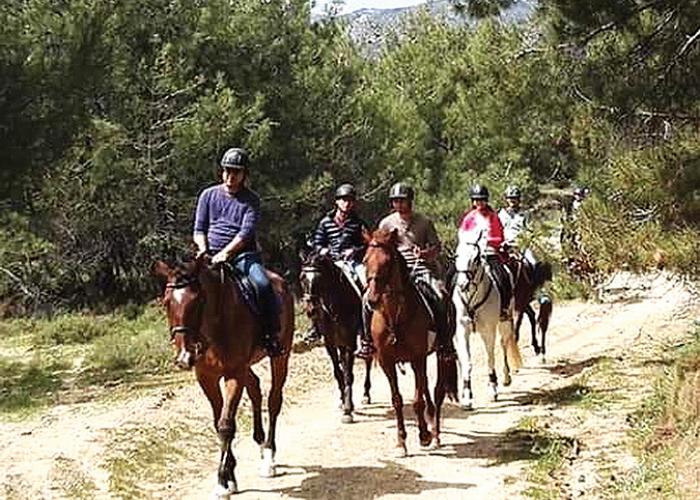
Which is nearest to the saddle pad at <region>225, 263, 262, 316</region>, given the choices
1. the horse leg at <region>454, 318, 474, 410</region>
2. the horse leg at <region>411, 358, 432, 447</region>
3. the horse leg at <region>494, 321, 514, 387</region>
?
the horse leg at <region>411, 358, 432, 447</region>

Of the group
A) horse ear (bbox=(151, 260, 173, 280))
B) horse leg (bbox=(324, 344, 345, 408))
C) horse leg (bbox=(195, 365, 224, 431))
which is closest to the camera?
horse ear (bbox=(151, 260, 173, 280))

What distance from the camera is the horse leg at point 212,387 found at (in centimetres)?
727

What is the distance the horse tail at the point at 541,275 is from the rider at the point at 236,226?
5.21m

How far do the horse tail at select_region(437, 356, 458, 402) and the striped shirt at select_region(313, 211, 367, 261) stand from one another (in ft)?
5.20

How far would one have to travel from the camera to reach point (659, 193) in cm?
871

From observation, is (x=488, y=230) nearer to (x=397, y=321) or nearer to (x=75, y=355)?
(x=397, y=321)

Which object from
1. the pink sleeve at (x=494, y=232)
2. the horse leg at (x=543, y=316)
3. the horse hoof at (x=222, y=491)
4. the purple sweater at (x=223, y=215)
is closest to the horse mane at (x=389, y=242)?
the purple sweater at (x=223, y=215)

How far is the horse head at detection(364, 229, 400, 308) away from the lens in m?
7.80

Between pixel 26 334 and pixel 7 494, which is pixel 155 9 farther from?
pixel 7 494

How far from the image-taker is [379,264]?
7789 millimetres

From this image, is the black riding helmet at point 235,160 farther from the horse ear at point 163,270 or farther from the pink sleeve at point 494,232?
the pink sleeve at point 494,232

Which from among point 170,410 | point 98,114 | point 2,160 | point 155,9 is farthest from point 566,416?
point 155,9

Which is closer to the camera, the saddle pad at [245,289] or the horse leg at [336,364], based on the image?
the saddle pad at [245,289]

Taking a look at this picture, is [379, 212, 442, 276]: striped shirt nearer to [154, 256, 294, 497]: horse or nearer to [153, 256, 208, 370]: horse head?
[154, 256, 294, 497]: horse
